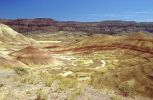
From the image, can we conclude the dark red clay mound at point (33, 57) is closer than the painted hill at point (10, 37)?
Yes

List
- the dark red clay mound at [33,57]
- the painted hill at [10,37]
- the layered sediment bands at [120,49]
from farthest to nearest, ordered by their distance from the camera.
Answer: the painted hill at [10,37], the layered sediment bands at [120,49], the dark red clay mound at [33,57]

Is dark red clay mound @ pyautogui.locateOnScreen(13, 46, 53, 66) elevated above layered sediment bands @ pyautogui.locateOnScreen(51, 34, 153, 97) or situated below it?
above

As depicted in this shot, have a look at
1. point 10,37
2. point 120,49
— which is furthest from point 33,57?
point 10,37

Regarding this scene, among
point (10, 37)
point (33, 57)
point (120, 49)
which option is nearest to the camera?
point (33, 57)

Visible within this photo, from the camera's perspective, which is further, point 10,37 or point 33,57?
point 10,37

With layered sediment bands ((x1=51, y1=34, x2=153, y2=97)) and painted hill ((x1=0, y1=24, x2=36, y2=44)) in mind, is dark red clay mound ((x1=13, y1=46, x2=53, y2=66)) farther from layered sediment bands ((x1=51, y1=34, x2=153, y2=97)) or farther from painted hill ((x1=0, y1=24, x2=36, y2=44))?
painted hill ((x1=0, y1=24, x2=36, y2=44))

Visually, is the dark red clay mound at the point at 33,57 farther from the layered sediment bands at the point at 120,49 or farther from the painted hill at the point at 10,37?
the painted hill at the point at 10,37

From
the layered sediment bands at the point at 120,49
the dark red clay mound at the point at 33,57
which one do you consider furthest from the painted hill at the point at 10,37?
the dark red clay mound at the point at 33,57

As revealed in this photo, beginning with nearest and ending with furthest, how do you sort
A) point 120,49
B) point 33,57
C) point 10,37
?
point 33,57 < point 120,49 < point 10,37

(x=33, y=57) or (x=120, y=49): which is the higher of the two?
(x=33, y=57)

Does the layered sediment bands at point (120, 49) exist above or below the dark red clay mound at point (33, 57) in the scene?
below

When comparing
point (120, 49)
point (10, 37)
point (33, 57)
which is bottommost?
point (120, 49)

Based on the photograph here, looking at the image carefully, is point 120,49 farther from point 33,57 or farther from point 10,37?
point 10,37

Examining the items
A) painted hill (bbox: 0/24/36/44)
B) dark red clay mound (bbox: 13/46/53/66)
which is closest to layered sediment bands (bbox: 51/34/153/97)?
dark red clay mound (bbox: 13/46/53/66)
